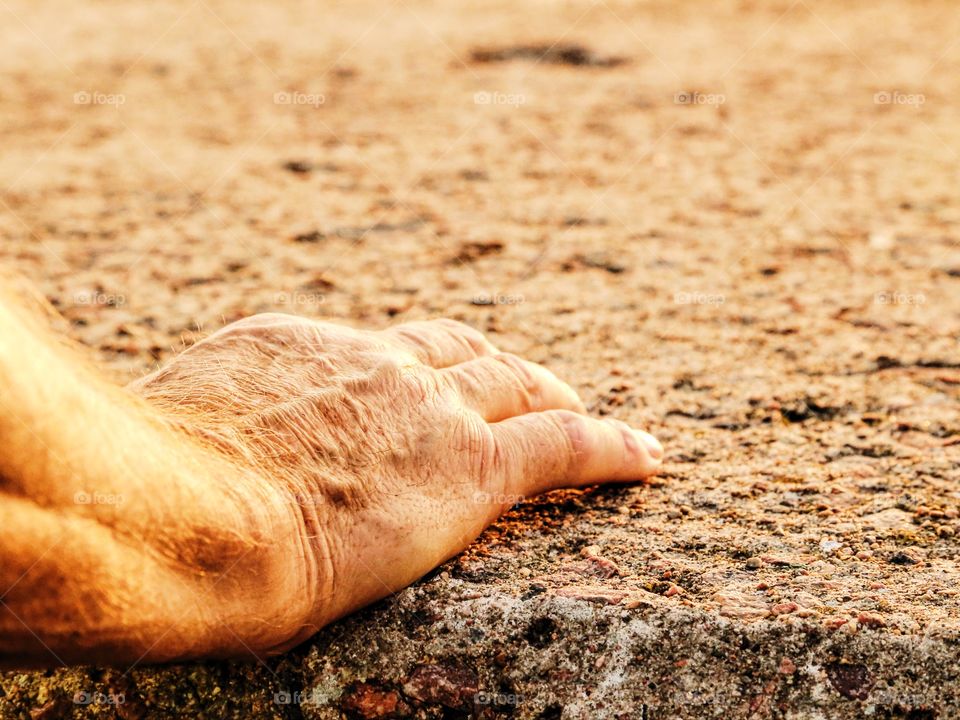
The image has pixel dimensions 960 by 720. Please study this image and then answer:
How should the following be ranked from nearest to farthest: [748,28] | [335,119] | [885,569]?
[885,569], [335,119], [748,28]

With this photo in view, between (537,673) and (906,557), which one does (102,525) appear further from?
(906,557)

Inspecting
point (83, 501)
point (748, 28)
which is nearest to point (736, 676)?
point (83, 501)

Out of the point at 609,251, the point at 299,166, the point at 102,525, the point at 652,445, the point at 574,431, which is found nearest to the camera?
the point at 102,525

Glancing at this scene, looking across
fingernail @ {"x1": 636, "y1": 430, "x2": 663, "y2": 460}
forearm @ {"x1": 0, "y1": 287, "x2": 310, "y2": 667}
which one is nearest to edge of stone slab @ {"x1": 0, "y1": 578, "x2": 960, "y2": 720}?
forearm @ {"x1": 0, "y1": 287, "x2": 310, "y2": 667}

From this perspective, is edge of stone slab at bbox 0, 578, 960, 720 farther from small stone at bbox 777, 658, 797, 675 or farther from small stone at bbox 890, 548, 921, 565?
small stone at bbox 890, 548, 921, 565

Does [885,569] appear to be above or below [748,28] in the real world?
below

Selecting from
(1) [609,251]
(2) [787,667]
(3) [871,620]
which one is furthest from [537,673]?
(1) [609,251]

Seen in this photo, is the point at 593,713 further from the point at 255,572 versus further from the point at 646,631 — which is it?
the point at 255,572
